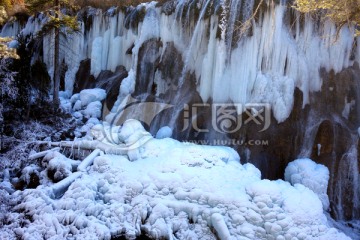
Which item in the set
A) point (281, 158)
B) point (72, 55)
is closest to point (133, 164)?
point (281, 158)

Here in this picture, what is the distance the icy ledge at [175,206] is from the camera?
674cm

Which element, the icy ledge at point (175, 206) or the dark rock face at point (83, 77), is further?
the dark rock face at point (83, 77)

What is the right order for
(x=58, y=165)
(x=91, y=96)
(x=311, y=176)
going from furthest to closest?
1. (x=91, y=96)
2. (x=311, y=176)
3. (x=58, y=165)

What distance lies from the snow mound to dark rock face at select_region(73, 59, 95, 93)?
29.7 ft

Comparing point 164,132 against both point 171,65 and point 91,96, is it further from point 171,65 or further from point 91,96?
point 91,96

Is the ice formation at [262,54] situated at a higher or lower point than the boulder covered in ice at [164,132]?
higher

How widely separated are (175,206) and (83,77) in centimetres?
926

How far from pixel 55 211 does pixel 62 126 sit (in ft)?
14.5

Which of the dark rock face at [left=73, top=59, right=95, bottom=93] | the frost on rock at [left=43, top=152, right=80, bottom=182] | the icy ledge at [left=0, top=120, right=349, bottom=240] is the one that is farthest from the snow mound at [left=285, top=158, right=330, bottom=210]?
the dark rock face at [left=73, top=59, right=95, bottom=93]

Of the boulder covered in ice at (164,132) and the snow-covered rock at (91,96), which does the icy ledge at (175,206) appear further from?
the snow-covered rock at (91,96)

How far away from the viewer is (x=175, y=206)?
725cm

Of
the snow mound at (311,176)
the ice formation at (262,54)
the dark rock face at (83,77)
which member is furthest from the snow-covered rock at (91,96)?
the snow mound at (311,176)

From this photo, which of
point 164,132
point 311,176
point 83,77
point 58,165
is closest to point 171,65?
point 164,132

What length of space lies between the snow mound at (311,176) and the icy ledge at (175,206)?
Answer: 55.2 inches
